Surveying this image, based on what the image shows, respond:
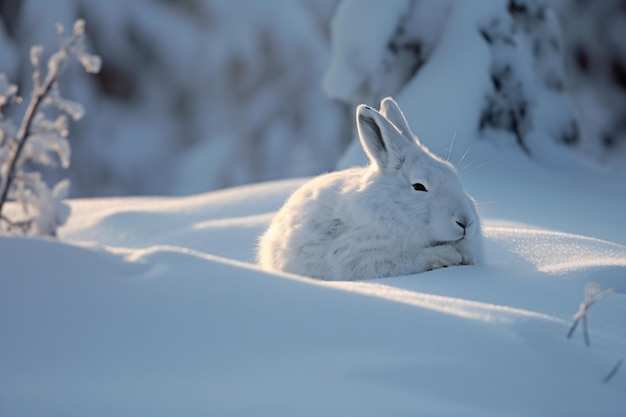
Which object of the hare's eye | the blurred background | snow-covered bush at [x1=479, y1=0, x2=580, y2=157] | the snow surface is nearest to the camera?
the snow surface

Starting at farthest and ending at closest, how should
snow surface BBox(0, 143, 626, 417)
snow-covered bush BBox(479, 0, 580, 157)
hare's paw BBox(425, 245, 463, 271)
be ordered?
snow-covered bush BBox(479, 0, 580, 157), hare's paw BBox(425, 245, 463, 271), snow surface BBox(0, 143, 626, 417)

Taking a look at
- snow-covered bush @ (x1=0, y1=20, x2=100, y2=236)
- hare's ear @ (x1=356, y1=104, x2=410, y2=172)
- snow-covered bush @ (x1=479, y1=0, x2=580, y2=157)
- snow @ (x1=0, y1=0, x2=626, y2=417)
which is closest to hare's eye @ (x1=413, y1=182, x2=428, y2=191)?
hare's ear @ (x1=356, y1=104, x2=410, y2=172)

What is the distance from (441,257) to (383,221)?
27 centimetres

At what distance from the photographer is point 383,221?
3.20m

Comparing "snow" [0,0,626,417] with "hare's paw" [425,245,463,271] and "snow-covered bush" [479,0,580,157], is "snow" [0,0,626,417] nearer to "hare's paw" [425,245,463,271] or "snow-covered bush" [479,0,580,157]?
"hare's paw" [425,245,463,271]

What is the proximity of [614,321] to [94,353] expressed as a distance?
1545 mm

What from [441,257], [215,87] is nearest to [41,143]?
[441,257]

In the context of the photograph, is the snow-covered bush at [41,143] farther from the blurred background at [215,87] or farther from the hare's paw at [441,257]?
the blurred background at [215,87]

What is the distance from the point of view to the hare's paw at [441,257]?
3154 mm

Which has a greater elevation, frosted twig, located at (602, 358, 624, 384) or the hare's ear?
the hare's ear

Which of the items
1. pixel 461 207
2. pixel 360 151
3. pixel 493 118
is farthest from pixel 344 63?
pixel 461 207

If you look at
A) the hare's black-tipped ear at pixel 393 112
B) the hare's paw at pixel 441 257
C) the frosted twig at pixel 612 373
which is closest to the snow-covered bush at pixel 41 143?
the frosted twig at pixel 612 373

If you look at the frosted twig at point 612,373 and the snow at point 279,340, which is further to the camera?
the frosted twig at point 612,373

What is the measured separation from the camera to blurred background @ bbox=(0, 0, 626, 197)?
27.5 feet
